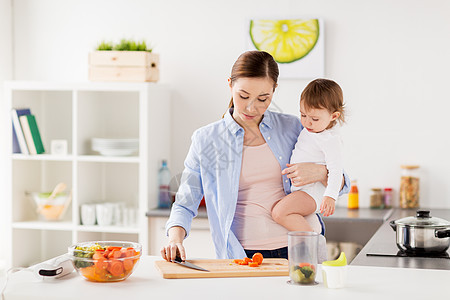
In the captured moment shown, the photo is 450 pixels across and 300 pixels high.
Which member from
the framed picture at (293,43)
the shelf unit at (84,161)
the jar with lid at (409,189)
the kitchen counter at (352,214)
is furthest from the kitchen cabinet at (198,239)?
the jar with lid at (409,189)

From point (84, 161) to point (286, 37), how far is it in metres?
1.47

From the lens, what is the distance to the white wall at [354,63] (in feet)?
13.1

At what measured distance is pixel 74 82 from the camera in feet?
13.5

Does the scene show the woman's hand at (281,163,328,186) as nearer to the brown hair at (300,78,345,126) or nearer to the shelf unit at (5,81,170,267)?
the brown hair at (300,78,345,126)

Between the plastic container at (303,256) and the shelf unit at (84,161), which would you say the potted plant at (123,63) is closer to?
the shelf unit at (84,161)

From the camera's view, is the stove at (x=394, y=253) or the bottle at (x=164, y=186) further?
the bottle at (x=164, y=186)

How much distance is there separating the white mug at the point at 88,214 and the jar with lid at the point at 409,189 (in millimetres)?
1867

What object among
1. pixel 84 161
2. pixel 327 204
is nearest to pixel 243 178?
pixel 327 204

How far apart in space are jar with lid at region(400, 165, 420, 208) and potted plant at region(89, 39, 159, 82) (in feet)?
5.28

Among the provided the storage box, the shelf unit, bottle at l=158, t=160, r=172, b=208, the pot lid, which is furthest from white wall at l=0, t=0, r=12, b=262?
the pot lid

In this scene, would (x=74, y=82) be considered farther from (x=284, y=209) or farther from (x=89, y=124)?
(x=284, y=209)

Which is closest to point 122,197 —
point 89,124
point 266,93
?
point 89,124

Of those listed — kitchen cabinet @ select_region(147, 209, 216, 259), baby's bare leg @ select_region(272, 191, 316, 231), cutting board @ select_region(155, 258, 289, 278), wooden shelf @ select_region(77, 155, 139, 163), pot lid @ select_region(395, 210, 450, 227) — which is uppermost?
wooden shelf @ select_region(77, 155, 139, 163)

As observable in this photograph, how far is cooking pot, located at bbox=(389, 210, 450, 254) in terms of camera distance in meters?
2.36
